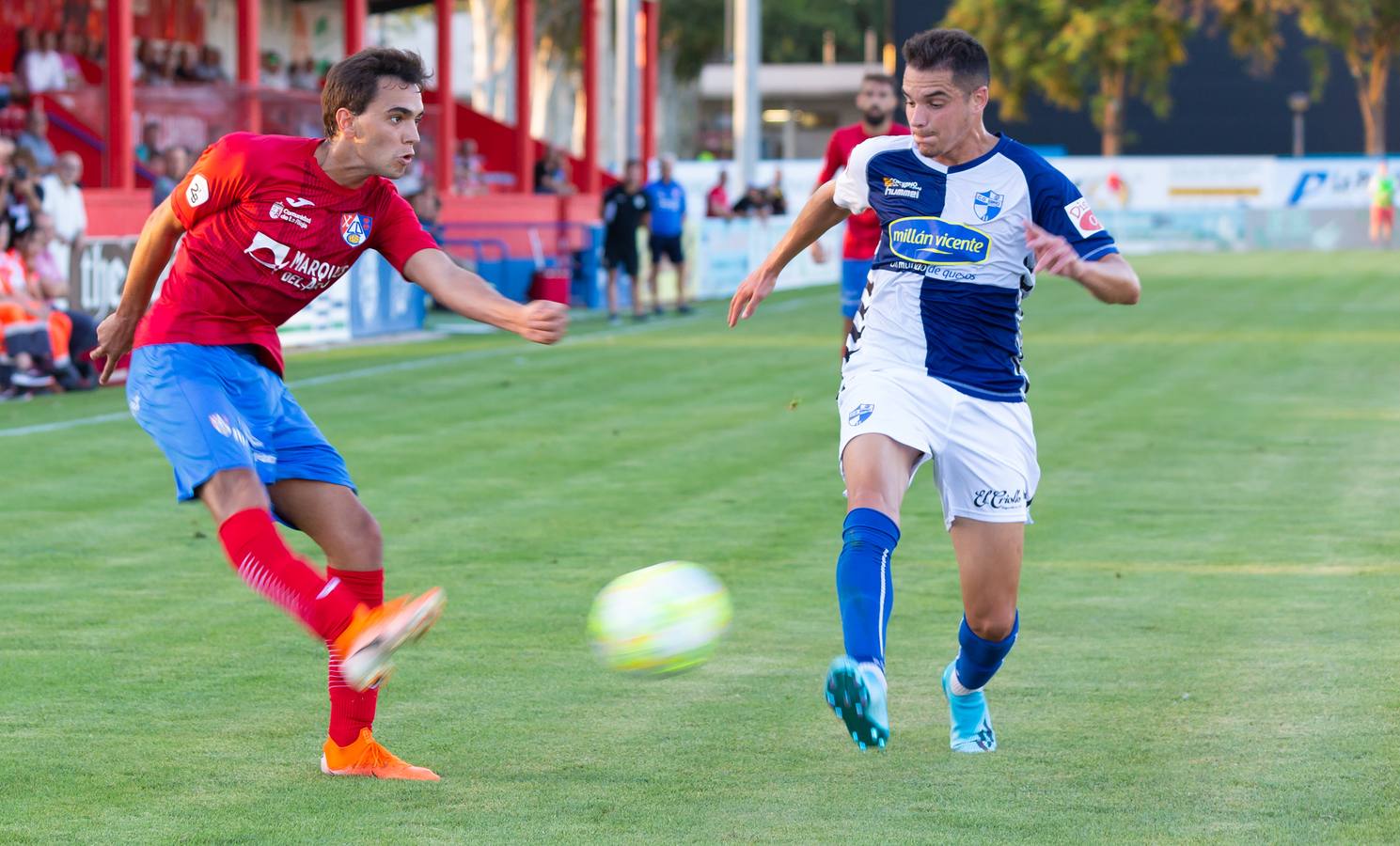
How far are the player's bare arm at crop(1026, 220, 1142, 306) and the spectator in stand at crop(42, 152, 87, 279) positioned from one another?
13520 millimetres

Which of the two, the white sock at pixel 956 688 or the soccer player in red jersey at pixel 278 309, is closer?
the soccer player in red jersey at pixel 278 309

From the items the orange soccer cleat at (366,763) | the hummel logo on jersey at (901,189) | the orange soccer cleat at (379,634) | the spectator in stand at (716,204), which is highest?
the hummel logo on jersey at (901,189)

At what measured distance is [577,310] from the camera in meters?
30.3

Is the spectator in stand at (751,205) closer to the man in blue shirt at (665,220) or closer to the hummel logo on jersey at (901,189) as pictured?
the man in blue shirt at (665,220)

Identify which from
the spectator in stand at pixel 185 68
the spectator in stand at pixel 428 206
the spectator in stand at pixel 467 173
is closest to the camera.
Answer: the spectator in stand at pixel 428 206

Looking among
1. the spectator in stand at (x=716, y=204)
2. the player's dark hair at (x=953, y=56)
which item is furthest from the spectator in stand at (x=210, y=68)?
the player's dark hair at (x=953, y=56)

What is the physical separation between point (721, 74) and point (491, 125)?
57.5 meters

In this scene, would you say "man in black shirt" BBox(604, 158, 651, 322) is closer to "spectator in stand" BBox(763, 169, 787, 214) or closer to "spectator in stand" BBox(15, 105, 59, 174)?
"spectator in stand" BBox(15, 105, 59, 174)

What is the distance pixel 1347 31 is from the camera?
65.8 metres

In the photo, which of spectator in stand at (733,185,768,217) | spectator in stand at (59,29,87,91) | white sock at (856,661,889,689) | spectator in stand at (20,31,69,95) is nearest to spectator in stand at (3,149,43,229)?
spectator in stand at (20,31,69,95)

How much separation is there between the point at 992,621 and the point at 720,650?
1.96 meters

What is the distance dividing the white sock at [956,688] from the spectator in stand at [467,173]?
26851mm

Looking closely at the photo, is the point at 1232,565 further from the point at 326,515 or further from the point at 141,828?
the point at 141,828

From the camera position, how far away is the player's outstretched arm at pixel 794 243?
614cm
